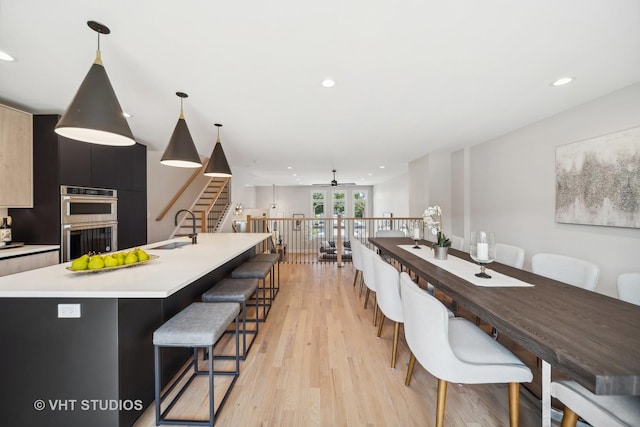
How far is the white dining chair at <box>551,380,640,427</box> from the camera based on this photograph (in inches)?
37.4

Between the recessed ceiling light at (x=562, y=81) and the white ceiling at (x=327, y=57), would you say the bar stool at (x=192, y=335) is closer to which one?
the white ceiling at (x=327, y=57)

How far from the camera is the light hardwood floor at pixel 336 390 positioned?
1558 mm

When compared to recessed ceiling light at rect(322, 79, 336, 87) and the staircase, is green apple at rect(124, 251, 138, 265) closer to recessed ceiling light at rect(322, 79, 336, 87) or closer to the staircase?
recessed ceiling light at rect(322, 79, 336, 87)

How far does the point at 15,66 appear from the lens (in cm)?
199

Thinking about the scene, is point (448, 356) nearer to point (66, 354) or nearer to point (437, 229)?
point (437, 229)

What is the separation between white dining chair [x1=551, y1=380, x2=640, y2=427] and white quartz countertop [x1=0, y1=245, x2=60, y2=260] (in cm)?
411

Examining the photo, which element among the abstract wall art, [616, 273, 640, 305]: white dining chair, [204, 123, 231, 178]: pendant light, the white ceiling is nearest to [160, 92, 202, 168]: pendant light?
the white ceiling

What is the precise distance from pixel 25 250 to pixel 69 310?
79.5 inches

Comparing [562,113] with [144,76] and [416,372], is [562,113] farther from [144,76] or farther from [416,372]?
[144,76]

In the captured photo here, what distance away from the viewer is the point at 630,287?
154cm

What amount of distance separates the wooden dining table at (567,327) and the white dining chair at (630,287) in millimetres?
311

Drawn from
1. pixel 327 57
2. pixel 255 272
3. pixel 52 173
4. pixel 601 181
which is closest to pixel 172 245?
pixel 255 272

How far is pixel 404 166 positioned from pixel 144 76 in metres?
5.97

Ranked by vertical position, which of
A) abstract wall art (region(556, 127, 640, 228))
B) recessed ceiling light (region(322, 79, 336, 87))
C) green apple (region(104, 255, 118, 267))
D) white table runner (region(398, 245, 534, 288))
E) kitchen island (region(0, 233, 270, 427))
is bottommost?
kitchen island (region(0, 233, 270, 427))
